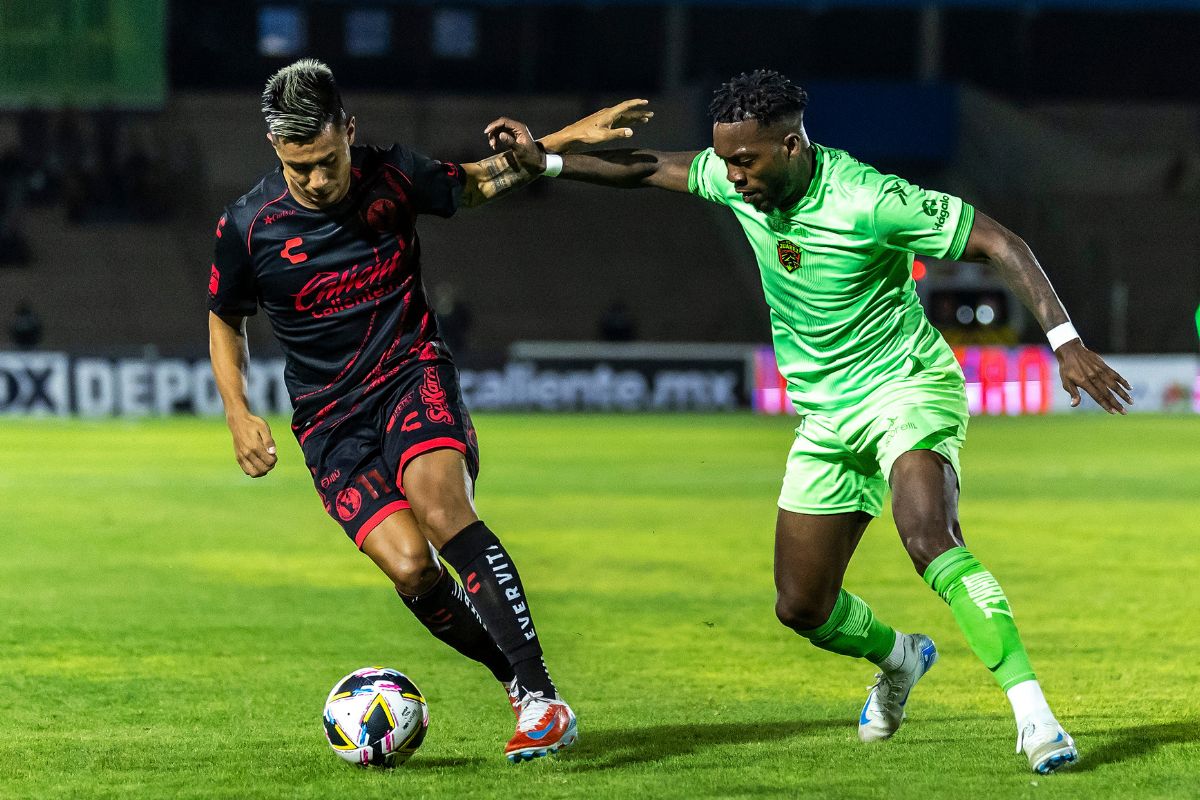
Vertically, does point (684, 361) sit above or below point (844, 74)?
below

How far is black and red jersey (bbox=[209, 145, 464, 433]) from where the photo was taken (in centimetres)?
579

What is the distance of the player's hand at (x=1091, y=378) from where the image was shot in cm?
511

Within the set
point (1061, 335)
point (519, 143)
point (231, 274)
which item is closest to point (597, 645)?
point (519, 143)

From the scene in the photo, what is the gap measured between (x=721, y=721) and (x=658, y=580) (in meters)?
4.30

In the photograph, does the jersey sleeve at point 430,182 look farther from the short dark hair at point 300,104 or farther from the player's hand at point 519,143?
the short dark hair at point 300,104

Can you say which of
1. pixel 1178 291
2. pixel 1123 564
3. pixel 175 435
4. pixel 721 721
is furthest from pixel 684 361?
pixel 721 721

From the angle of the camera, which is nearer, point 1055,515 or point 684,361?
point 1055,515

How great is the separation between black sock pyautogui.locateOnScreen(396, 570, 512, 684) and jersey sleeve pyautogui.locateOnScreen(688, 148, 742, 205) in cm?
159

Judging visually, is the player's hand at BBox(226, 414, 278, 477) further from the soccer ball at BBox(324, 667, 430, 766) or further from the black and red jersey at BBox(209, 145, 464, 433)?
the soccer ball at BBox(324, 667, 430, 766)

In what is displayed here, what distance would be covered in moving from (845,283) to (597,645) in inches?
119

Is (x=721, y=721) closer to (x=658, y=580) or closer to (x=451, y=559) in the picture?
(x=451, y=559)

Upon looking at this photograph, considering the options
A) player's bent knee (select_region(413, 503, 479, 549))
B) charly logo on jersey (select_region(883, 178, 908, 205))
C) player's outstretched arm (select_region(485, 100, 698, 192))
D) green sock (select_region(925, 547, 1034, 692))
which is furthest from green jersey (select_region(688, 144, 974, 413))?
player's bent knee (select_region(413, 503, 479, 549))

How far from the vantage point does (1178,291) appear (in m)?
37.6

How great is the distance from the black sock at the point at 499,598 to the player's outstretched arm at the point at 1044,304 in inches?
68.6
